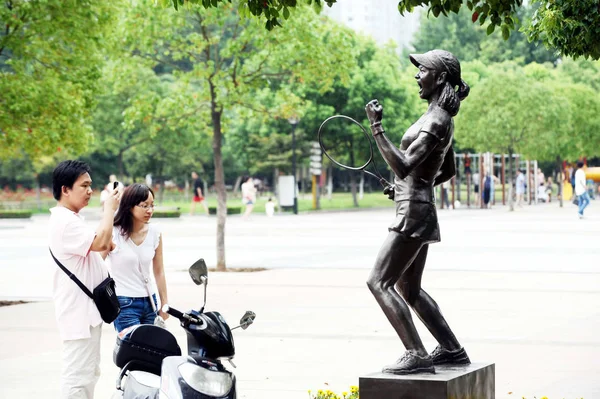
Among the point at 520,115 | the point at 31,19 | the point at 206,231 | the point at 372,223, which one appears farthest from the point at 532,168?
the point at 31,19

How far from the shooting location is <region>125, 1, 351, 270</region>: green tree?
734 inches

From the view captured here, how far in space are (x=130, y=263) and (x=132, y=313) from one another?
13.1 inches

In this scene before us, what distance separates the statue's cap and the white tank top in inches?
87.3

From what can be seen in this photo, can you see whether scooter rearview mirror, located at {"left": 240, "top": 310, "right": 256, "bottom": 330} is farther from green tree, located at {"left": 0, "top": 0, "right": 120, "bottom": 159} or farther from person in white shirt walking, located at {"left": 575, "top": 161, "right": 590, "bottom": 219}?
person in white shirt walking, located at {"left": 575, "top": 161, "right": 590, "bottom": 219}

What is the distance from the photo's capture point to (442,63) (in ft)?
21.6

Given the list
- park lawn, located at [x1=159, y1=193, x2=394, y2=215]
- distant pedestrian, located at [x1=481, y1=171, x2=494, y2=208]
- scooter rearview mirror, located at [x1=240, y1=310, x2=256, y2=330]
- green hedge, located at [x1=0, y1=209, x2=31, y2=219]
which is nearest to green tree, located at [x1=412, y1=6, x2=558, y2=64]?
park lawn, located at [x1=159, y1=193, x2=394, y2=215]

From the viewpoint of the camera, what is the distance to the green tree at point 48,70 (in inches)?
579

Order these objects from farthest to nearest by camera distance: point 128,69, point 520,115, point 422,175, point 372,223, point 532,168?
point 532,168
point 520,115
point 372,223
point 128,69
point 422,175

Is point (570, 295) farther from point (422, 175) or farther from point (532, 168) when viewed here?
point (532, 168)

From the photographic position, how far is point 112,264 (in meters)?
7.30

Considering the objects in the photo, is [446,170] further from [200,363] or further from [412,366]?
[200,363]

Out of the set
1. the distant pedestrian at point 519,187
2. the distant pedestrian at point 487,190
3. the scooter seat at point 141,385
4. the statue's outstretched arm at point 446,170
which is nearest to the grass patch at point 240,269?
the statue's outstretched arm at point 446,170

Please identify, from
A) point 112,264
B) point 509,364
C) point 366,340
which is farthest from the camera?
point 366,340

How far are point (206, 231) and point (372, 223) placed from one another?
247 inches
